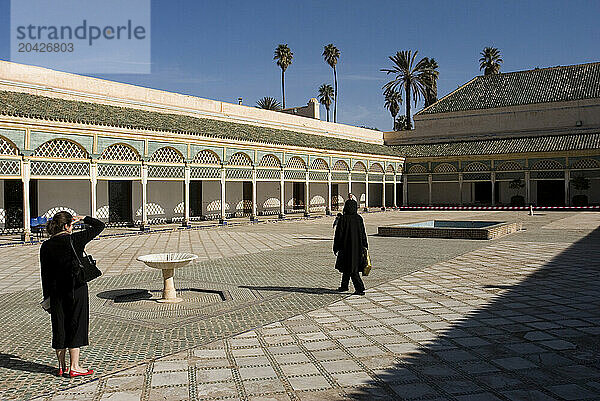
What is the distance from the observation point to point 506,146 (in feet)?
109

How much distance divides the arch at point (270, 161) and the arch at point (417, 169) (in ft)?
46.0

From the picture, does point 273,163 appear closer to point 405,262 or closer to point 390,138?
point 405,262

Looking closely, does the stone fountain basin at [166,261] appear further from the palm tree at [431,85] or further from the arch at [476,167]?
the palm tree at [431,85]

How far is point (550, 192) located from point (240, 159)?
2166 centimetres

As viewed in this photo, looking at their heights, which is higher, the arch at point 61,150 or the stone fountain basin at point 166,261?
the arch at point 61,150

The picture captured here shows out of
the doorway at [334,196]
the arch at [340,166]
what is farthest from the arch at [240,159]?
the doorway at [334,196]

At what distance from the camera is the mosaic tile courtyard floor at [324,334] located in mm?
4004

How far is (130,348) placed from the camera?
5.02 metres

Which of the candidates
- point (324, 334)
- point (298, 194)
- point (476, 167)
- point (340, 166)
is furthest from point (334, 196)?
point (324, 334)

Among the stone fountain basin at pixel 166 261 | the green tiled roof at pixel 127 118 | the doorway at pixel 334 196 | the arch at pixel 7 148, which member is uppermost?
the green tiled roof at pixel 127 118

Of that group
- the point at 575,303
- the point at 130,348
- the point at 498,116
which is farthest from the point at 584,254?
the point at 498,116

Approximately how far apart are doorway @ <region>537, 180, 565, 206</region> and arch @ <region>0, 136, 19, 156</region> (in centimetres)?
2986

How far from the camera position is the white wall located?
17797mm

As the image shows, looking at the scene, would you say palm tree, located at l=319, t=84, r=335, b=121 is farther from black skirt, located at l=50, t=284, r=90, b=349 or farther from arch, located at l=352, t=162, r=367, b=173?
black skirt, located at l=50, t=284, r=90, b=349
